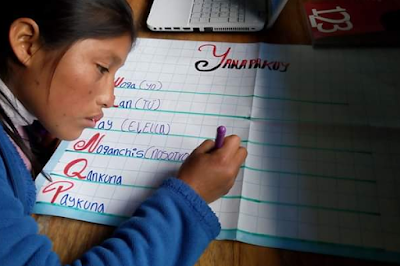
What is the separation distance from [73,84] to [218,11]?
41cm

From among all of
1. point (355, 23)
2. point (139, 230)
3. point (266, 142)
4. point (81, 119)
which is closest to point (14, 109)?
Answer: point (81, 119)

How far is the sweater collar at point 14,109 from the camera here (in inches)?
17.2

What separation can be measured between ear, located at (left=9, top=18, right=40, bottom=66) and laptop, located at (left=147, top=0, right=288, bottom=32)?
35 cm

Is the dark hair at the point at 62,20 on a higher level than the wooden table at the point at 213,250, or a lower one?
higher

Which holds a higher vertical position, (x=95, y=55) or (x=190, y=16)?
(x=95, y=55)

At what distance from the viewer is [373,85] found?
563 millimetres

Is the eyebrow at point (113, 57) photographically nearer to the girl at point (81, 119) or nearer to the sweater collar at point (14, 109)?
the girl at point (81, 119)

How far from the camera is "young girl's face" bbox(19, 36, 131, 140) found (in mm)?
399

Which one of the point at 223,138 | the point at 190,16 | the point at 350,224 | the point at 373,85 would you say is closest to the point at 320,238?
the point at 350,224

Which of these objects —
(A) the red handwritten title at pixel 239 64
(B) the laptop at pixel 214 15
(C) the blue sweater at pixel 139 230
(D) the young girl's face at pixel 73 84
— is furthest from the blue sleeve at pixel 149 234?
(B) the laptop at pixel 214 15

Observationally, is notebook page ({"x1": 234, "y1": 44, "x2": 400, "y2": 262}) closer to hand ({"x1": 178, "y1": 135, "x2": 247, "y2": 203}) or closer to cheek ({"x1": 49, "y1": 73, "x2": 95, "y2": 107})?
hand ({"x1": 178, "y1": 135, "x2": 247, "y2": 203})

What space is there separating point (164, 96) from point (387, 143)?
363 mm

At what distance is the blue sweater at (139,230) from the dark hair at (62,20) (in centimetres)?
12

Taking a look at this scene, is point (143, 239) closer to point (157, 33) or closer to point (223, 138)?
point (223, 138)
